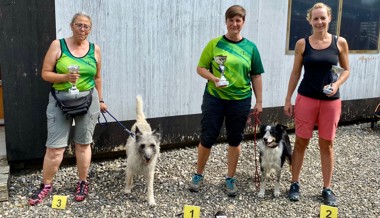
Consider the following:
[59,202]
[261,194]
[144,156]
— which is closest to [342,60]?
[261,194]

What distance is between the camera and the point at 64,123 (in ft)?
11.6

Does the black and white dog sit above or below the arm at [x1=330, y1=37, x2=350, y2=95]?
below

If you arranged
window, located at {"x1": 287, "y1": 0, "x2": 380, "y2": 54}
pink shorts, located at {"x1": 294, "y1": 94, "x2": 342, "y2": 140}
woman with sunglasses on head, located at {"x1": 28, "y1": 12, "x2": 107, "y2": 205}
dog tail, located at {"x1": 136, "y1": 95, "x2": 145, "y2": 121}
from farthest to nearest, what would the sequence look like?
window, located at {"x1": 287, "y1": 0, "x2": 380, "y2": 54}, dog tail, located at {"x1": 136, "y1": 95, "x2": 145, "y2": 121}, pink shorts, located at {"x1": 294, "y1": 94, "x2": 342, "y2": 140}, woman with sunglasses on head, located at {"x1": 28, "y1": 12, "x2": 107, "y2": 205}

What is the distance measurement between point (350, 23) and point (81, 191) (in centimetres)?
555

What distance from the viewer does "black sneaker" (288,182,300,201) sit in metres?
3.96

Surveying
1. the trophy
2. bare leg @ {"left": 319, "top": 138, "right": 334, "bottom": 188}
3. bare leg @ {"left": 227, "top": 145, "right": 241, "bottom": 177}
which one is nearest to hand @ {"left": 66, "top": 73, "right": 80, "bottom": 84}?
bare leg @ {"left": 227, "top": 145, "right": 241, "bottom": 177}

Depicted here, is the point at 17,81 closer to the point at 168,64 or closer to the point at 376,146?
the point at 168,64

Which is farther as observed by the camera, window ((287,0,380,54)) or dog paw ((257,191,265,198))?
window ((287,0,380,54))

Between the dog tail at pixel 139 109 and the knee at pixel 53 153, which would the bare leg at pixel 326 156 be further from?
the knee at pixel 53 153

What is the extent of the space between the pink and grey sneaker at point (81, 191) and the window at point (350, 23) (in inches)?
154

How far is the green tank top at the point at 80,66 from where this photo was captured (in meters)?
3.32

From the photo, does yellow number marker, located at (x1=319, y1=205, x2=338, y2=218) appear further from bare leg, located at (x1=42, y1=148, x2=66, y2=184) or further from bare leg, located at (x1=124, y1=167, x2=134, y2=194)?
bare leg, located at (x1=42, y1=148, x2=66, y2=184)

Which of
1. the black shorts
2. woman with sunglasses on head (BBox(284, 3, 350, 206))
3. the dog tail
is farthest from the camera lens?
the dog tail

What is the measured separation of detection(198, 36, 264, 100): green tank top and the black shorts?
0.07 meters
